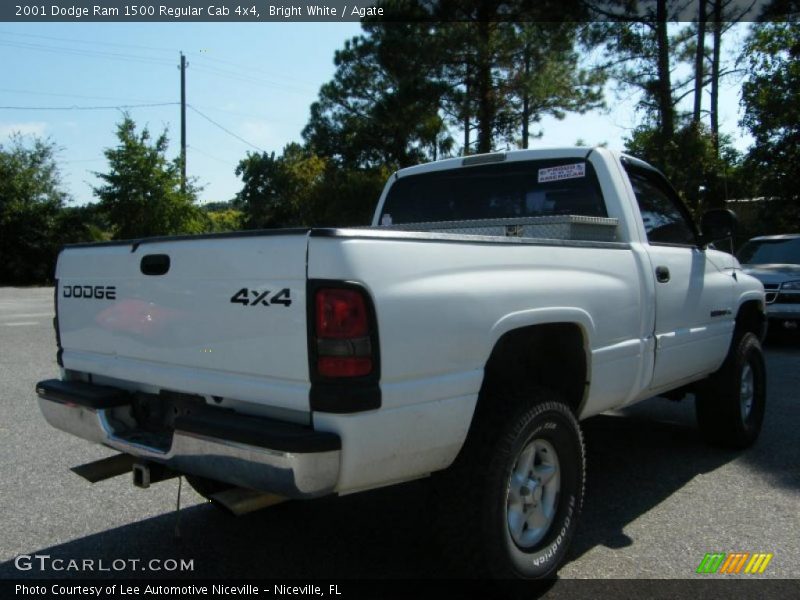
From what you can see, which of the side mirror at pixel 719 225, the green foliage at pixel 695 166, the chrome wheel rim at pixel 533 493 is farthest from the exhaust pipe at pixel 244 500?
the green foliage at pixel 695 166

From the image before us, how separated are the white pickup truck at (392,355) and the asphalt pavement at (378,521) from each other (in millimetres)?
389

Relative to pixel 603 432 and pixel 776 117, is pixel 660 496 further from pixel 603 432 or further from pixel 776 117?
pixel 776 117

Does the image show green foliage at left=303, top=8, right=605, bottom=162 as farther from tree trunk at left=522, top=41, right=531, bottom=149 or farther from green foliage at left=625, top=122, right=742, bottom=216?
green foliage at left=625, top=122, right=742, bottom=216

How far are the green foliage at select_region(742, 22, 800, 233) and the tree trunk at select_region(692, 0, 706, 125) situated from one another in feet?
3.87

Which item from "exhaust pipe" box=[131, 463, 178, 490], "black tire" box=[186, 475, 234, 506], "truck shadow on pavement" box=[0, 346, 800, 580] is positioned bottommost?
"truck shadow on pavement" box=[0, 346, 800, 580]

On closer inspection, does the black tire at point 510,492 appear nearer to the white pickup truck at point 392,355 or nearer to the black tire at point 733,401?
the white pickup truck at point 392,355

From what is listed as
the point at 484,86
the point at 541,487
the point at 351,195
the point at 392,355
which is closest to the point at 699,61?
the point at 484,86

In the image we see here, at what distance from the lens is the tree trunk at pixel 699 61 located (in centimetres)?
1959

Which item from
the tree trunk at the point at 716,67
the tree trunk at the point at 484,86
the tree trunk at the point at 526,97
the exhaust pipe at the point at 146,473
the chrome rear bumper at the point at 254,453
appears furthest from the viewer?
the tree trunk at the point at 526,97

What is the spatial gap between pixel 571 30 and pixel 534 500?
65.8ft

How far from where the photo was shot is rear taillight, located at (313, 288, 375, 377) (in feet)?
7.75

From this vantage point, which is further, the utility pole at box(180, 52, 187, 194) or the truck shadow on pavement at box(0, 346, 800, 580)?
the utility pole at box(180, 52, 187, 194)
